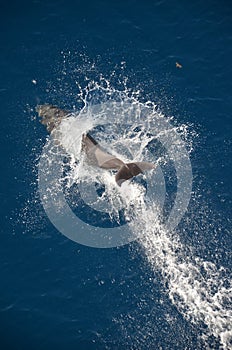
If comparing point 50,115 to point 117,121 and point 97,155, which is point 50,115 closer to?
point 117,121

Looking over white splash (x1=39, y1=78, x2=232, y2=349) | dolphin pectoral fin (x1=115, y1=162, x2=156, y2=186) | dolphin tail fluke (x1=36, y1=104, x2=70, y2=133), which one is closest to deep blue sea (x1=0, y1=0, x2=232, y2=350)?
white splash (x1=39, y1=78, x2=232, y2=349)

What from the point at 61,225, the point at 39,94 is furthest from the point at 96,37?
the point at 61,225

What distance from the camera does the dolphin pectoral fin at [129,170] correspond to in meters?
31.8

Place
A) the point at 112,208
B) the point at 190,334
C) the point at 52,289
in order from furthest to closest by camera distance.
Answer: the point at 112,208 < the point at 52,289 < the point at 190,334

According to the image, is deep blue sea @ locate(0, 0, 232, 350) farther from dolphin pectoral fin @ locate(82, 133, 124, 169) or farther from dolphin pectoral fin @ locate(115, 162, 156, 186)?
dolphin pectoral fin @ locate(115, 162, 156, 186)

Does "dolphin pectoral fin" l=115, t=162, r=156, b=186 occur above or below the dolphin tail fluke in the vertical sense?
below

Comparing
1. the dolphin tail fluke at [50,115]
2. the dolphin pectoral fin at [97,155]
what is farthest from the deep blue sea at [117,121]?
the dolphin pectoral fin at [97,155]

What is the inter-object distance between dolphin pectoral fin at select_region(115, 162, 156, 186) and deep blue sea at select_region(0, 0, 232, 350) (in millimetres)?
4624

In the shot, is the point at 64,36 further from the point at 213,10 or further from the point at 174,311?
the point at 174,311

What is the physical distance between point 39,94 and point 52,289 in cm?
1624

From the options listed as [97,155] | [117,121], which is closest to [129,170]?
[97,155]

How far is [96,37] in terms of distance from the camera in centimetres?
3991

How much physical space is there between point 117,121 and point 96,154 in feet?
12.3

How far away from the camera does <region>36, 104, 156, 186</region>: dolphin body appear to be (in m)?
31.9
